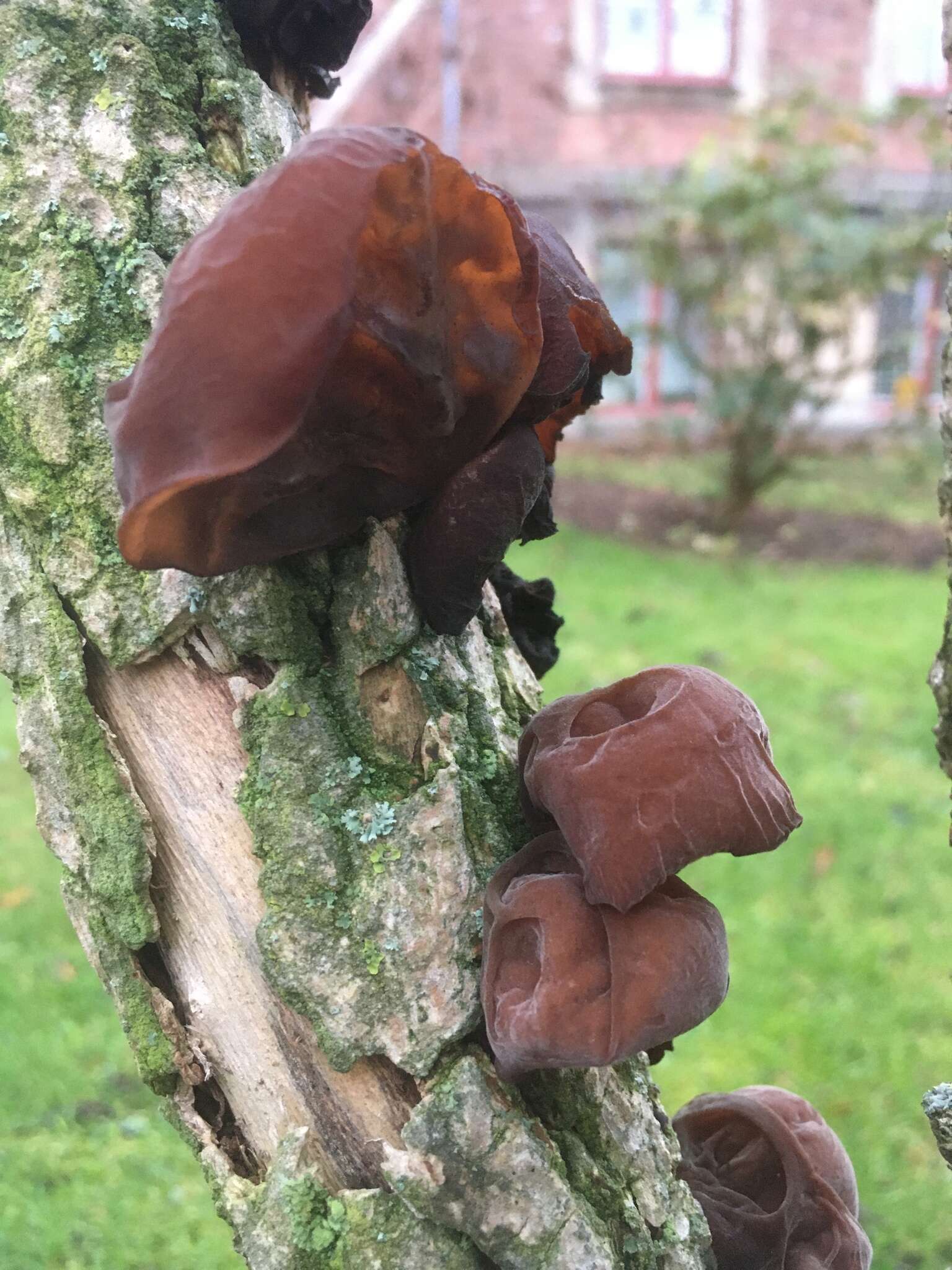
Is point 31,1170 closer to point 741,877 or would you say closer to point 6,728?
point 741,877

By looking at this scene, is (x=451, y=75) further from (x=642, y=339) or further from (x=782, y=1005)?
(x=782, y=1005)

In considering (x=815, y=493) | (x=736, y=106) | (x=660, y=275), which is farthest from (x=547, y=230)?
(x=736, y=106)

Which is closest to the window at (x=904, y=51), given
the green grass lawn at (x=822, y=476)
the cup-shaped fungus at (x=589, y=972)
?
the green grass lawn at (x=822, y=476)

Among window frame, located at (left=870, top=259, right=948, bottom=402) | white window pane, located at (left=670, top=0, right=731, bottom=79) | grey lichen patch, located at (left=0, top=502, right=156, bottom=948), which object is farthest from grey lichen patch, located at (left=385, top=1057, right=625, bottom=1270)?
white window pane, located at (left=670, top=0, right=731, bottom=79)

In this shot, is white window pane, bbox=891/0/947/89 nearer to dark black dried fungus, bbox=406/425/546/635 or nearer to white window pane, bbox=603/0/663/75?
white window pane, bbox=603/0/663/75

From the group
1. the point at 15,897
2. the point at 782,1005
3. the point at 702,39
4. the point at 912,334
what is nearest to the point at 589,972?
the point at 782,1005

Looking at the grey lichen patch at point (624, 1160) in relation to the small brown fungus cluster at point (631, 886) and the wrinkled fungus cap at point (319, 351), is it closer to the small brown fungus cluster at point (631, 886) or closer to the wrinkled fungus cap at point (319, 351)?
the small brown fungus cluster at point (631, 886)
